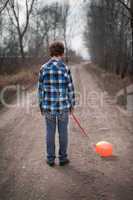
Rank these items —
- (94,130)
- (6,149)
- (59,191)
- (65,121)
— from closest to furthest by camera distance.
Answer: (59,191)
(65,121)
(6,149)
(94,130)

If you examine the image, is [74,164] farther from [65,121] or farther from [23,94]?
[23,94]

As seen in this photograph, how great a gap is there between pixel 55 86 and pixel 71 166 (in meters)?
1.33

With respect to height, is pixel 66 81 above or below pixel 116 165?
above

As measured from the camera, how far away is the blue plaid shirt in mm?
4488

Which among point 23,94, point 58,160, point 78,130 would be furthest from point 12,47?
point 58,160

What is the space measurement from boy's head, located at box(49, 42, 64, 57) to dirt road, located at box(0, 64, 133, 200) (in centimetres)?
179

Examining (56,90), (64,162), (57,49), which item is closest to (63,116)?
(56,90)

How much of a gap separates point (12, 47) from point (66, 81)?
22.2m

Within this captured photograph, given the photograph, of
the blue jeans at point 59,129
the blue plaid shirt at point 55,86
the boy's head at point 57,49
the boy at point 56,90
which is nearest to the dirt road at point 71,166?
the blue jeans at point 59,129

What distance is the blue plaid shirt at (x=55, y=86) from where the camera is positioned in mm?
4488

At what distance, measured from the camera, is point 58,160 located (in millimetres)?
5066

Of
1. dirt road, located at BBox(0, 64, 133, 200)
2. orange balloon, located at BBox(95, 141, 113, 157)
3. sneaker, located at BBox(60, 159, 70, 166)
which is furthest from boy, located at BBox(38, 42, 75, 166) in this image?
orange balloon, located at BBox(95, 141, 113, 157)

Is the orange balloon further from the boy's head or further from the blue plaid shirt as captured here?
the boy's head

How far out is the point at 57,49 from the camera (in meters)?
4.53
